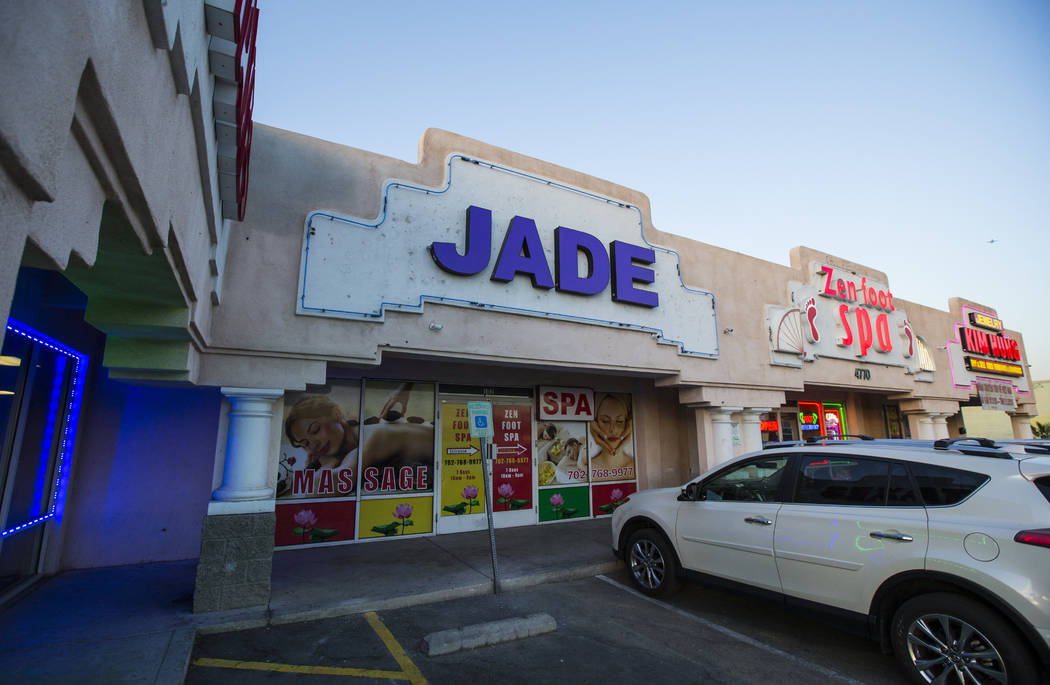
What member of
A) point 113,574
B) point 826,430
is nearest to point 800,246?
point 826,430

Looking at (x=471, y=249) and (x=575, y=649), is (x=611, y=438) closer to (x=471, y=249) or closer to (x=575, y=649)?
(x=471, y=249)

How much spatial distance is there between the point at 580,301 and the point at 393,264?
3102 mm

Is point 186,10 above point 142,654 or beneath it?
above

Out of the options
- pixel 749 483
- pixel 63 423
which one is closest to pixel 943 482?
pixel 749 483

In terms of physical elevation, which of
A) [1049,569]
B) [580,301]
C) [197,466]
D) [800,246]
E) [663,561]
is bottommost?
[663,561]

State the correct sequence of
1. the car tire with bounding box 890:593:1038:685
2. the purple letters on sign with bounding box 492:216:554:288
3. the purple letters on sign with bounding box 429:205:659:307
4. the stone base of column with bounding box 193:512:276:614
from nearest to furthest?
1. the car tire with bounding box 890:593:1038:685
2. the stone base of column with bounding box 193:512:276:614
3. the purple letters on sign with bounding box 429:205:659:307
4. the purple letters on sign with bounding box 492:216:554:288

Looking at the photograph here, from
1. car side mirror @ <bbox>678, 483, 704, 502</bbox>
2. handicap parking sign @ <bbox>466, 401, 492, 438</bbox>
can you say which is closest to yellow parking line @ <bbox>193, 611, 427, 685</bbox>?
handicap parking sign @ <bbox>466, 401, 492, 438</bbox>

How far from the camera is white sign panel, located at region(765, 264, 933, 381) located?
441 inches

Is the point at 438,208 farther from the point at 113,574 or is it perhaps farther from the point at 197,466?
the point at 113,574

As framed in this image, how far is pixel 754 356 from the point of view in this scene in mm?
10484

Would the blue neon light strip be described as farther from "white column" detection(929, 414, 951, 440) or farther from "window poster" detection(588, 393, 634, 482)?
"white column" detection(929, 414, 951, 440)

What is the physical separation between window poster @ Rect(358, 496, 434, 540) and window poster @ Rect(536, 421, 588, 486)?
2436 mm

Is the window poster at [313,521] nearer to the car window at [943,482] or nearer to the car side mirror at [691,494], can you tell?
the car side mirror at [691,494]

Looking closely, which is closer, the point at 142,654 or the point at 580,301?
the point at 142,654
